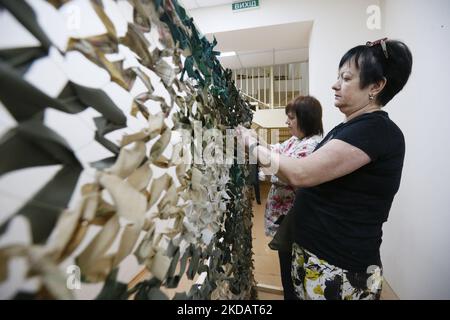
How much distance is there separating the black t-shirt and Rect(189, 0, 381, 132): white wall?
167cm

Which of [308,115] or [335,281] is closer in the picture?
[335,281]

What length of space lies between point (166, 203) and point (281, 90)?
5572mm

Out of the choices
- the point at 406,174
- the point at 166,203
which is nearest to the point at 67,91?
the point at 166,203

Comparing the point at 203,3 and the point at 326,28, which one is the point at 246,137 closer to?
the point at 326,28

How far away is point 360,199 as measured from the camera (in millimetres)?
725

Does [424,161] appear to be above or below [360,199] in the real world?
below

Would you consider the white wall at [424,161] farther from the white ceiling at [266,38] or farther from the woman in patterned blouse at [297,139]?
the white ceiling at [266,38]

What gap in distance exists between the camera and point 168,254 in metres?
0.37

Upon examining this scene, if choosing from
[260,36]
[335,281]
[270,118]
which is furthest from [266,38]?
[335,281]

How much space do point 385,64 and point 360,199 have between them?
17.6 inches

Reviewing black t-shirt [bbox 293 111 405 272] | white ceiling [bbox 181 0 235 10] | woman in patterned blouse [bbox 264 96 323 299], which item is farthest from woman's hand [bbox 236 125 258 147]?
white ceiling [bbox 181 0 235 10]

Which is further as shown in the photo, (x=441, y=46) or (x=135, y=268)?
(x=441, y=46)

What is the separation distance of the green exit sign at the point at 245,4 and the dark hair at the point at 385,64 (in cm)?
220
